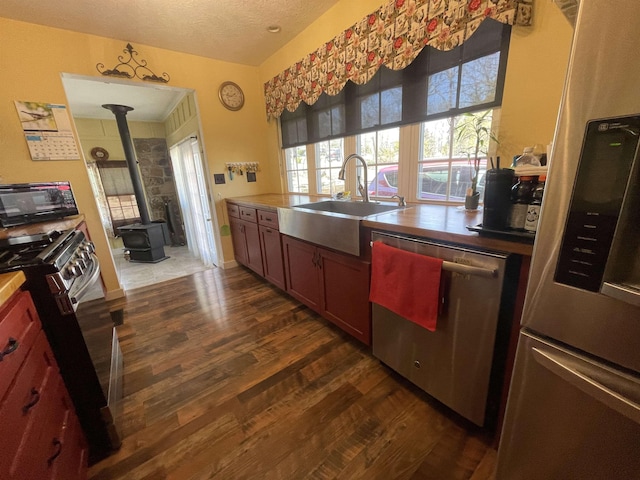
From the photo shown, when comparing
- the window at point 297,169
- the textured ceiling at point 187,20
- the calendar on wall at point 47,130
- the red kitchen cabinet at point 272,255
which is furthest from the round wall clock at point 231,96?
the red kitchen cabinet at point 272,255

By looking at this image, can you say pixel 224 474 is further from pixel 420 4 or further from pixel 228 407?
pixel 420 4

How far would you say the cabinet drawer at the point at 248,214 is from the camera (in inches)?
102

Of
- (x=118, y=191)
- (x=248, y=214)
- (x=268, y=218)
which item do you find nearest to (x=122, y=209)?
(x=118, y=191)

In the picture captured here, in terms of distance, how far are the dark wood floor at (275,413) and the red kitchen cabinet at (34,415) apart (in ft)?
0.97

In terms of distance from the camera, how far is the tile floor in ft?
10.3

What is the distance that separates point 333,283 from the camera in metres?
1.75

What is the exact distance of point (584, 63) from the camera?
0.52 metres

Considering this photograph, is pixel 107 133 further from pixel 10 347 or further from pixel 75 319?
pixel 10 347

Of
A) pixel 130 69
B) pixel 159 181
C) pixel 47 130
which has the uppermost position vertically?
pixel 130 69

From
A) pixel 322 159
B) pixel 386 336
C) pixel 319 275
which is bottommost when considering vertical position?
pixel 386 336

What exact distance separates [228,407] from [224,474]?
32cm

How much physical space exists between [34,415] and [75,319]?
1.10 feet

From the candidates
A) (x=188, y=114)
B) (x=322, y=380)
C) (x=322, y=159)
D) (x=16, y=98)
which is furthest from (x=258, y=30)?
(x=322, y=380)

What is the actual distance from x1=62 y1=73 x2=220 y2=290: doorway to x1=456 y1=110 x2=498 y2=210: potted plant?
2694mm
